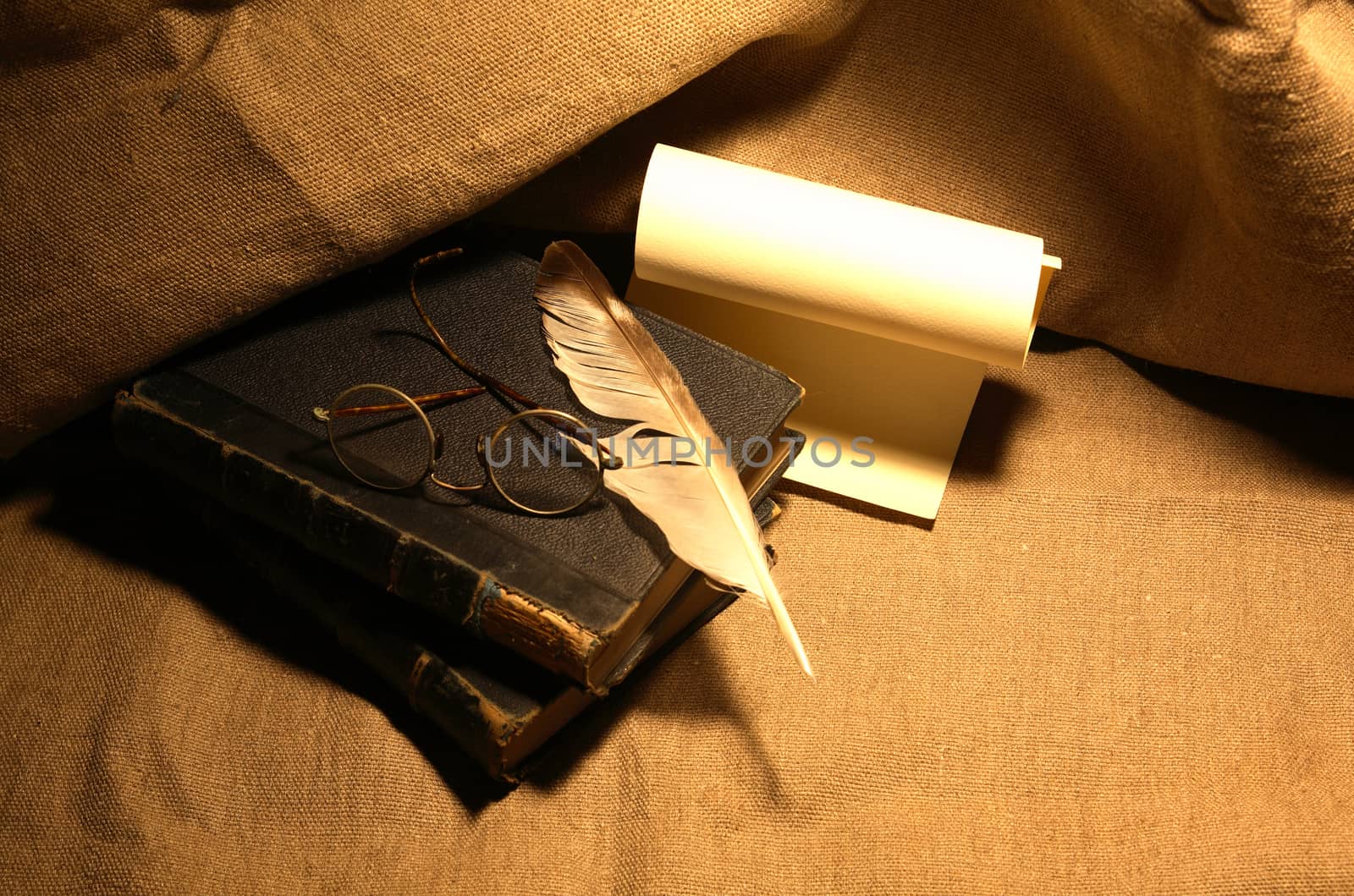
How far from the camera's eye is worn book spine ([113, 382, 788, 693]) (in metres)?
0.84

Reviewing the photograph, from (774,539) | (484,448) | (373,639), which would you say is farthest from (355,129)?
(774,539)

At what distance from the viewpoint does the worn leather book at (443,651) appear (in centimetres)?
90

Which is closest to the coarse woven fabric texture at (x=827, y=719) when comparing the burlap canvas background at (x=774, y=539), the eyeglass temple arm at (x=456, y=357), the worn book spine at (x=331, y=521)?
the burlap canvas background at (x=774, y=539)

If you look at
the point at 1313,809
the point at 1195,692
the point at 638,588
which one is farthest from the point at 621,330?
the point at 1313,809

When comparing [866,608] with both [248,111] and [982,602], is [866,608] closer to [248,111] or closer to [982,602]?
[982,602]

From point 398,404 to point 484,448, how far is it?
11cm

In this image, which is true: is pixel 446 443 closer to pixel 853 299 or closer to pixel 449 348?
pixel 449 348

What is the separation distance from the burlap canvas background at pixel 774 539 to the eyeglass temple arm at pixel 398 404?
5.7 inches

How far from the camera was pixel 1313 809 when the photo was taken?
3.18 ft

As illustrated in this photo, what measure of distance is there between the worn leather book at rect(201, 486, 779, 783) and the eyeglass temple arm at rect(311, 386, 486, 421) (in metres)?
0.15

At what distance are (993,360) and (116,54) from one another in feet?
3.06

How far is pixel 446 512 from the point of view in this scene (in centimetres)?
92

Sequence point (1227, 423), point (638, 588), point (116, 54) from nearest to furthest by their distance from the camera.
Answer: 1. point (638, 588)
2. point (116, 54)
3. point (1227, 423)

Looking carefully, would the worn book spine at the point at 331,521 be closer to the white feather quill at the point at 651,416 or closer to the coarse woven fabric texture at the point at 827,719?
the white feather quill at the point at 651,416
